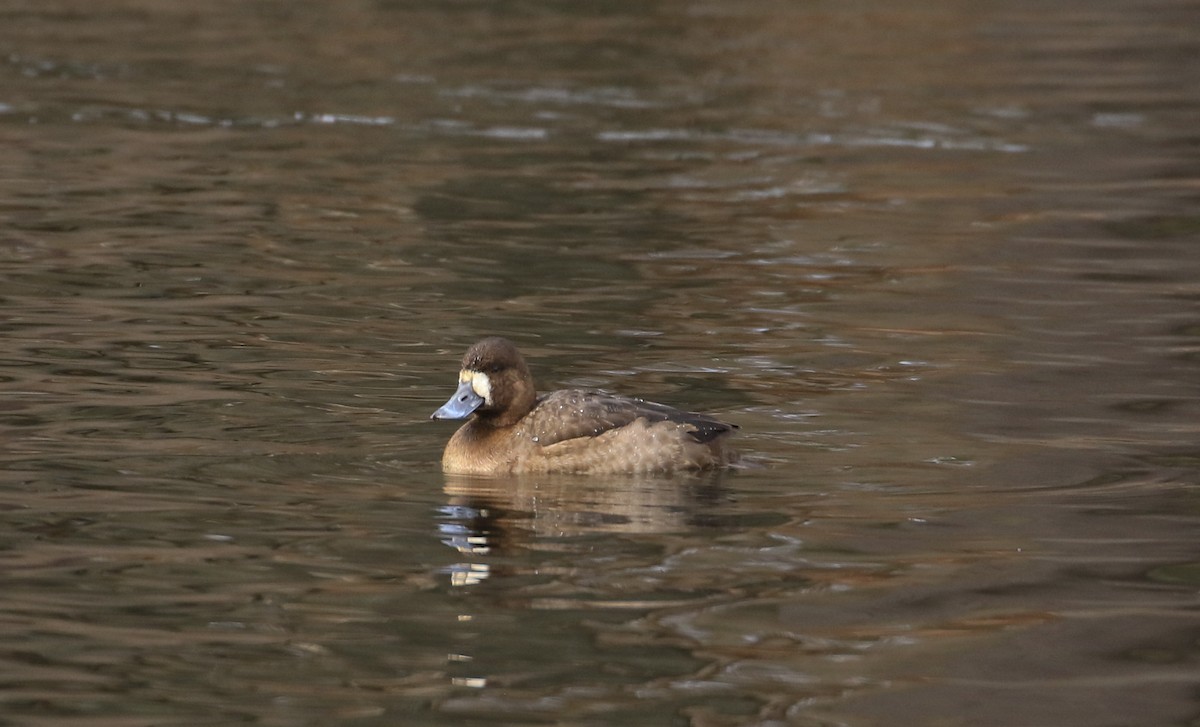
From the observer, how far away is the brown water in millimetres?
6730

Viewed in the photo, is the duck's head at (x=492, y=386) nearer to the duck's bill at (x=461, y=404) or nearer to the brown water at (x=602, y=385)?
the duck's bill at (x=461, y=404)

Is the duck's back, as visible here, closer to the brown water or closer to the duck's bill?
the brown water

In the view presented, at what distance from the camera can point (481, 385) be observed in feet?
30.6

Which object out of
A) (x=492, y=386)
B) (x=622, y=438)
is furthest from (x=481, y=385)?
(x=622, y=438)

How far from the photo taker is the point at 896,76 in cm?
2441

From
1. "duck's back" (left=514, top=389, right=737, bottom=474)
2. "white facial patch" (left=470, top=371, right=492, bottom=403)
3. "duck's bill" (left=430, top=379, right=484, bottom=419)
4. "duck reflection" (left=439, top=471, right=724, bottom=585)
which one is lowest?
"duck reflection" (left=439, top=471, right=724, bottom=585)

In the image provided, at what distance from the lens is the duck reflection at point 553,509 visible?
26.3ft

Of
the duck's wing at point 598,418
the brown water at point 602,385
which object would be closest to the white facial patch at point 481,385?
the duck's wing at point 598,418

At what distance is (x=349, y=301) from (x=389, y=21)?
53.8 feet

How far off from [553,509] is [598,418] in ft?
2.18

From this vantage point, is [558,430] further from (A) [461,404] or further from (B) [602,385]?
(B) [602,385]

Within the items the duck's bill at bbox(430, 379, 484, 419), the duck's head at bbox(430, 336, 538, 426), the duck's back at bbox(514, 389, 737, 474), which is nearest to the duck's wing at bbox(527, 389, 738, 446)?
the duck's back at bbox(514, 389, 737, 474)

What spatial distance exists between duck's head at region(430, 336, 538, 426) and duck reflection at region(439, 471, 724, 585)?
0.35 m

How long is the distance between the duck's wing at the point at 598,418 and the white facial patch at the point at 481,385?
217 millimetres
